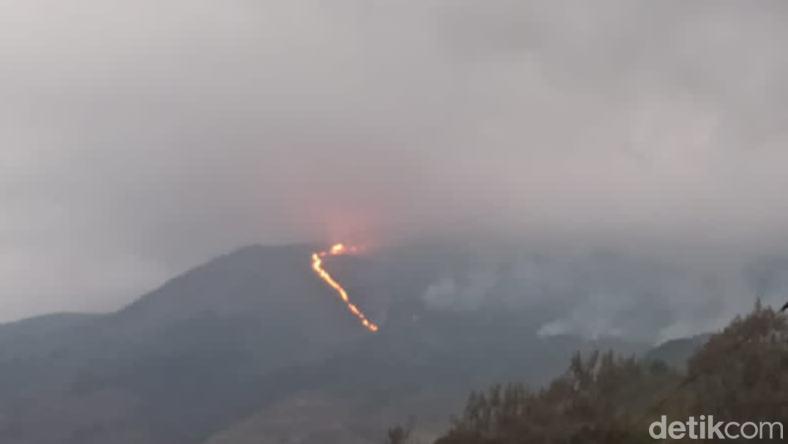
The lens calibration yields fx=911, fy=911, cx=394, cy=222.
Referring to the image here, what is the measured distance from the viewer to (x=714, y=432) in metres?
96.9

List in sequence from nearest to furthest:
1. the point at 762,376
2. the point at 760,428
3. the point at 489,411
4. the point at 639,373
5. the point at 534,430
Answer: the point at 760,428 < the point at 762,376 < the point at 534,430 < the point at 489,411 < the point at 639,373

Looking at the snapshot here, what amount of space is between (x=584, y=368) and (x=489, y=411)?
20.7 m

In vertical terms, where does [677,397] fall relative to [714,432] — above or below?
above

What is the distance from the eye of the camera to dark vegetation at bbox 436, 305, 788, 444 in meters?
102

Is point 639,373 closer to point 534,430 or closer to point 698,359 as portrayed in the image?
point 698,359

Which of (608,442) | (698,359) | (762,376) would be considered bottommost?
(608,442)

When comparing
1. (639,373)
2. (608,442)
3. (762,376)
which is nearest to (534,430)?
(608,442)

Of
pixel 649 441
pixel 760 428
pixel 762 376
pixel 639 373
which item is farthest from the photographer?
pixel 639 373

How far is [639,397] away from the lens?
161375mm

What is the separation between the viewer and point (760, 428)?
9150cm

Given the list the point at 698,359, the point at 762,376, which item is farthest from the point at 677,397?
the point at 762,376

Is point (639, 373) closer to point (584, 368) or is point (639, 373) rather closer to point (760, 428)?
point (584, 368)

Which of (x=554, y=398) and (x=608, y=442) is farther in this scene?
(x=554, y=398)

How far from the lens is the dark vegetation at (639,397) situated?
10244cm
